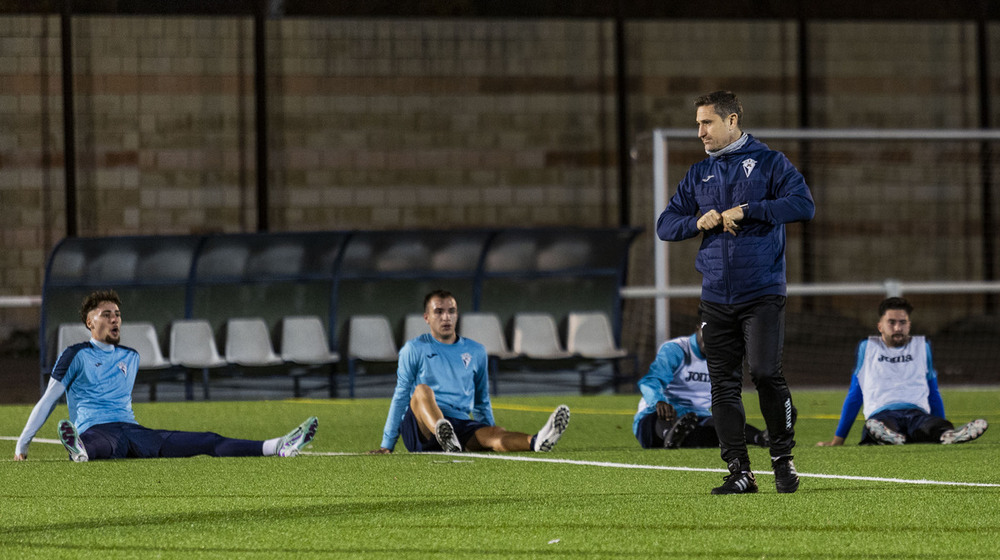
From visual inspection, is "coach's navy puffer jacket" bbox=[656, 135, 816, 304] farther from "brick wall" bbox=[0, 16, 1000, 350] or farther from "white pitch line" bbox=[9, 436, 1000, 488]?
"brick wall" bbox=[0, 16, 1000, 350]

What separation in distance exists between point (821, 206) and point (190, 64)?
1144 centimetres

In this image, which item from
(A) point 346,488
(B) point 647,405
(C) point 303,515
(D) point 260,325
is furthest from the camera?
(D) point 260,325

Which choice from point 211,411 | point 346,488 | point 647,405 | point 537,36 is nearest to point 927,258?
point 537,36

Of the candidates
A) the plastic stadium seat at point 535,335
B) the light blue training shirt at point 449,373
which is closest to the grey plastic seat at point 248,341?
the plastic stadium seat at point 535,335

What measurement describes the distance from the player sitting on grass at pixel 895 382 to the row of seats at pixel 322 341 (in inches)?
260

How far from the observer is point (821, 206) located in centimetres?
2397

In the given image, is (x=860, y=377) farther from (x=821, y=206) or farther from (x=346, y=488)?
(x=821, y=206)

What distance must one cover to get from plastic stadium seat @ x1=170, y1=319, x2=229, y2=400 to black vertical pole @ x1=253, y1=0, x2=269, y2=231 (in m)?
7.83

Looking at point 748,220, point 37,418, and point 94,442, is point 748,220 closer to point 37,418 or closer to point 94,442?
point 94,442

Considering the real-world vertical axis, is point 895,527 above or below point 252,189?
below

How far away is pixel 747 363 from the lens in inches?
209

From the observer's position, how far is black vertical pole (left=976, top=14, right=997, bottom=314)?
24.2 meters

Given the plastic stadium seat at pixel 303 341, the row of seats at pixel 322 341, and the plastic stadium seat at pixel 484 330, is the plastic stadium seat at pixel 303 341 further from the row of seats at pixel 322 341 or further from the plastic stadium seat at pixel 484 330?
the plastic stadium seat at pixel 484 330

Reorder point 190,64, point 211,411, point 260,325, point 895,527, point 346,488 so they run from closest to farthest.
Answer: point 895,527 < point 346,488 < point 211,411 < point 260,325 < point 190,64
